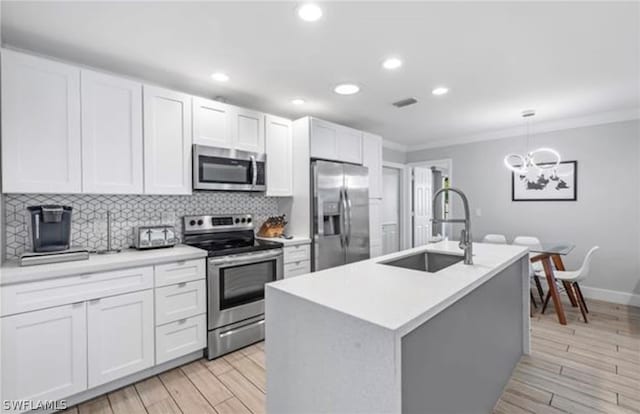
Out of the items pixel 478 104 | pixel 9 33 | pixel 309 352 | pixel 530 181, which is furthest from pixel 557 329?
pixel 9 33

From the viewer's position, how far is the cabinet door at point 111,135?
219 centimetres

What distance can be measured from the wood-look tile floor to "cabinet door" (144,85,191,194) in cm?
151

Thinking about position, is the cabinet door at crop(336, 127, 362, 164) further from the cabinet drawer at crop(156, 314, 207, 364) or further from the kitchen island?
the cabinet drawer at crop(156, 314, 207, 364)

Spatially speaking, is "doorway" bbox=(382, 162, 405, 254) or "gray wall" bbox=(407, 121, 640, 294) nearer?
"gray wall" bbox=(407, 121, 640, 294)

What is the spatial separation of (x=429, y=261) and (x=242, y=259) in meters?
1.61

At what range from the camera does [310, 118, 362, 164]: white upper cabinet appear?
3.45m

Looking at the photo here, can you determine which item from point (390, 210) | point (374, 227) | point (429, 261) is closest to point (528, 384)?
point (429, 261)

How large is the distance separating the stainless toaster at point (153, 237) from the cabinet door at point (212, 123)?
0.85m

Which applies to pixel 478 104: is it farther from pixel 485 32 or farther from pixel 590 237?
pixel 590 237

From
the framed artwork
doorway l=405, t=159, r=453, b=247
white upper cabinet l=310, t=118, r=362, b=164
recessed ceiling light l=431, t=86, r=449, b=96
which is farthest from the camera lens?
doorway l=405, t=159, r=453, b=247

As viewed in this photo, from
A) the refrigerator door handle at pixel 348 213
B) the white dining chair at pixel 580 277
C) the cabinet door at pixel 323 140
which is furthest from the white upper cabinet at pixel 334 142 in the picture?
the white dining chair at pixel 580 277

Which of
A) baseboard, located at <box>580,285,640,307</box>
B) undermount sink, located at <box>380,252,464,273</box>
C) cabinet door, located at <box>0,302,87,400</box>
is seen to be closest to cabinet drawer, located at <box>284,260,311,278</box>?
undermount sink, located at <box>380,252,464,273</box>

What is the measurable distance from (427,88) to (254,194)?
2144mm

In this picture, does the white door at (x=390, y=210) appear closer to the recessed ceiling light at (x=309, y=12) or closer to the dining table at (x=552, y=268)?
the dining table at (x=552, y=268)
